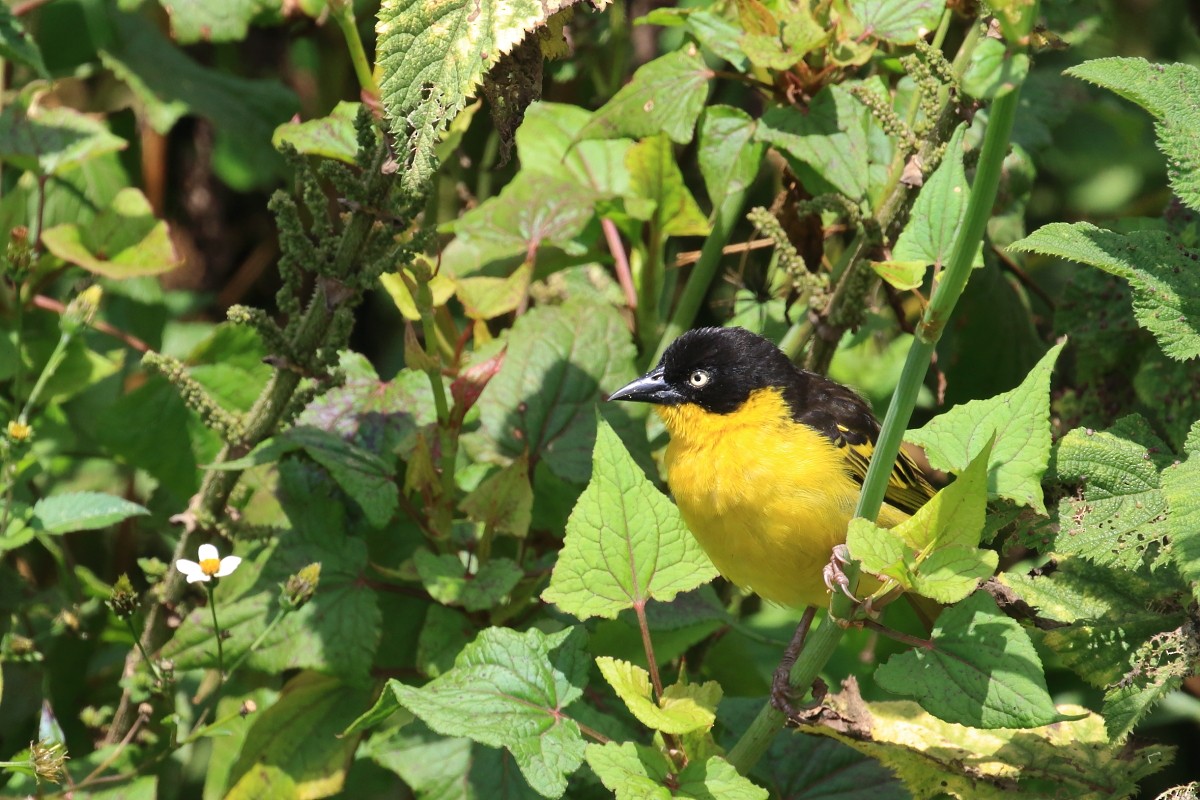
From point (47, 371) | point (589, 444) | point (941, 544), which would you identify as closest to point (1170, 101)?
point (941, 544)

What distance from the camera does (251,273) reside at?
4.77 m

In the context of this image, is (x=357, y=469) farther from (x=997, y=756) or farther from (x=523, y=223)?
(x=997, y=756)

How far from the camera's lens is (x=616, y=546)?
2145 millimetres

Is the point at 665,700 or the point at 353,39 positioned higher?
the point at 353,39

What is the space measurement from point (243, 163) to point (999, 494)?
10.3 ft

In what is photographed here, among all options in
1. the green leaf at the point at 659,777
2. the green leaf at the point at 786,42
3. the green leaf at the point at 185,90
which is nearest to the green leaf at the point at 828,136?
the green leaf at the point at 786,42

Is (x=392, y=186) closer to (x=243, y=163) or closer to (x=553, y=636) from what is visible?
(x=553, y=636)

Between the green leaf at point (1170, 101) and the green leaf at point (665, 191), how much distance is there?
1190 mm

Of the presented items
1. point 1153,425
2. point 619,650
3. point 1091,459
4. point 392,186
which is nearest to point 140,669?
point 619,650

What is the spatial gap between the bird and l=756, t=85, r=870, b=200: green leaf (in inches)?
20.4

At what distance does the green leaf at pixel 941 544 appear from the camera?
177cm

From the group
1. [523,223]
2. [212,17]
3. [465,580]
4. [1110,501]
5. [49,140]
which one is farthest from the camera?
[212,17]

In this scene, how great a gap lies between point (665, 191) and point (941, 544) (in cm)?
155

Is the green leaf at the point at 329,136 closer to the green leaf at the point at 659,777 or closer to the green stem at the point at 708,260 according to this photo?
the green stem at the point at 708,260
